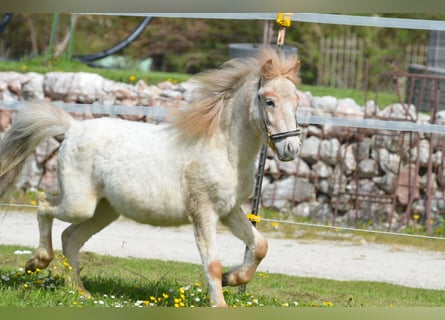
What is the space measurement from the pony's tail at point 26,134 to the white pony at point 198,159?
0.05 ft

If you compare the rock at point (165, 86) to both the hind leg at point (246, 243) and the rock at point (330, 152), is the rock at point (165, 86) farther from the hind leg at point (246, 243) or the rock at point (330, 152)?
the hind leg at point (246, 243)

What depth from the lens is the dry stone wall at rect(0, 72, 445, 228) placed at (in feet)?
34.7

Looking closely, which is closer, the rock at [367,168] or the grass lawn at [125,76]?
the rock at [367,168]

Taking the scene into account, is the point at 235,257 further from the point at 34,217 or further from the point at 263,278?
the point at 34,217

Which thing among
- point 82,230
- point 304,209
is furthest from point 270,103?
point 304,209

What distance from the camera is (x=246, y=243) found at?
223 inches

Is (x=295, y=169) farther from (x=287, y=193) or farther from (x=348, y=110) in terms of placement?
(x=348, y=110)

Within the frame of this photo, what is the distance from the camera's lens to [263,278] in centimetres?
735

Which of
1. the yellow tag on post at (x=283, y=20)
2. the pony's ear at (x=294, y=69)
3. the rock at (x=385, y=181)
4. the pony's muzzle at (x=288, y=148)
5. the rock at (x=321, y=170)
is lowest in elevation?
the rock at (x=385, y=181)

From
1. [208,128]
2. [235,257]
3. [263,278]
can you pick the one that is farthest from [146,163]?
[235,257]

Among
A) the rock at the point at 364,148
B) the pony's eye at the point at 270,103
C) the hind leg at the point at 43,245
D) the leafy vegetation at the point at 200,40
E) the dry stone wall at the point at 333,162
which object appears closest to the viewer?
the pony's eye at the point at 270,103

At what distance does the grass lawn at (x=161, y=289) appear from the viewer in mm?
5625

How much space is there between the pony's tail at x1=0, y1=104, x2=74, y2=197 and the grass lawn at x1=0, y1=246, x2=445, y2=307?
0.71 metres

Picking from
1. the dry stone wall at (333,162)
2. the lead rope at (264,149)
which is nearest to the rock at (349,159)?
the dry stone wall at (333,162)
